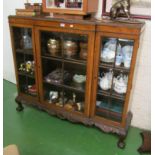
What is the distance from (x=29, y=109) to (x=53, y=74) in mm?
697

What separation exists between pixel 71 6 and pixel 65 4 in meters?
0.08

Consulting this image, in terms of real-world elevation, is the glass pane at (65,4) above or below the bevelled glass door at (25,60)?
above

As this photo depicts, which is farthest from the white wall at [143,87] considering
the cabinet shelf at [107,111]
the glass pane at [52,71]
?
the glass pane at [52,71]

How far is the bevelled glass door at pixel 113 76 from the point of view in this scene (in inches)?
64.9

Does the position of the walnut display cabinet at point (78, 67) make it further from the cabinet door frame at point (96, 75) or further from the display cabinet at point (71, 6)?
the display cabinet at point (71, 6)

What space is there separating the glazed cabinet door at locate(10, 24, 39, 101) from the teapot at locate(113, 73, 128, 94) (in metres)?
0.96

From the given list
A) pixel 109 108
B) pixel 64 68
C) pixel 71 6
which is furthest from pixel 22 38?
pixel 109 108

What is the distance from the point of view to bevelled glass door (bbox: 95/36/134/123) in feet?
5.41

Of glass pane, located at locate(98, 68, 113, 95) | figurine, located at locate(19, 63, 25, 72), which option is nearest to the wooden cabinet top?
glass pane, located at locate(98, 68, 113, 95)

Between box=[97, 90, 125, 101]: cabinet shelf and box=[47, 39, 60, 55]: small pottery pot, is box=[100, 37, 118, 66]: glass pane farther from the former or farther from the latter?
box=[47, 39, 60, 55]: small pottery pot

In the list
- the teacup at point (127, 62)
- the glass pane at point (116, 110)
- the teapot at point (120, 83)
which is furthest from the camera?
the glass pane at point (116, 110)

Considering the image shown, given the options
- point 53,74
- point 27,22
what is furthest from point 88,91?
point 27,22

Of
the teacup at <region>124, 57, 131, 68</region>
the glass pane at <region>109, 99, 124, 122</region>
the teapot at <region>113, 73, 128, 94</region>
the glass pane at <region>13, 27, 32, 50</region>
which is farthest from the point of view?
the glass pane at <region>13, 27, 32, 50</region>

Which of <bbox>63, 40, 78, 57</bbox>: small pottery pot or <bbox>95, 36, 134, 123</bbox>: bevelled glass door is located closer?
<bbox>95, 36, 134, 123</bbox>: bevelled glass door
